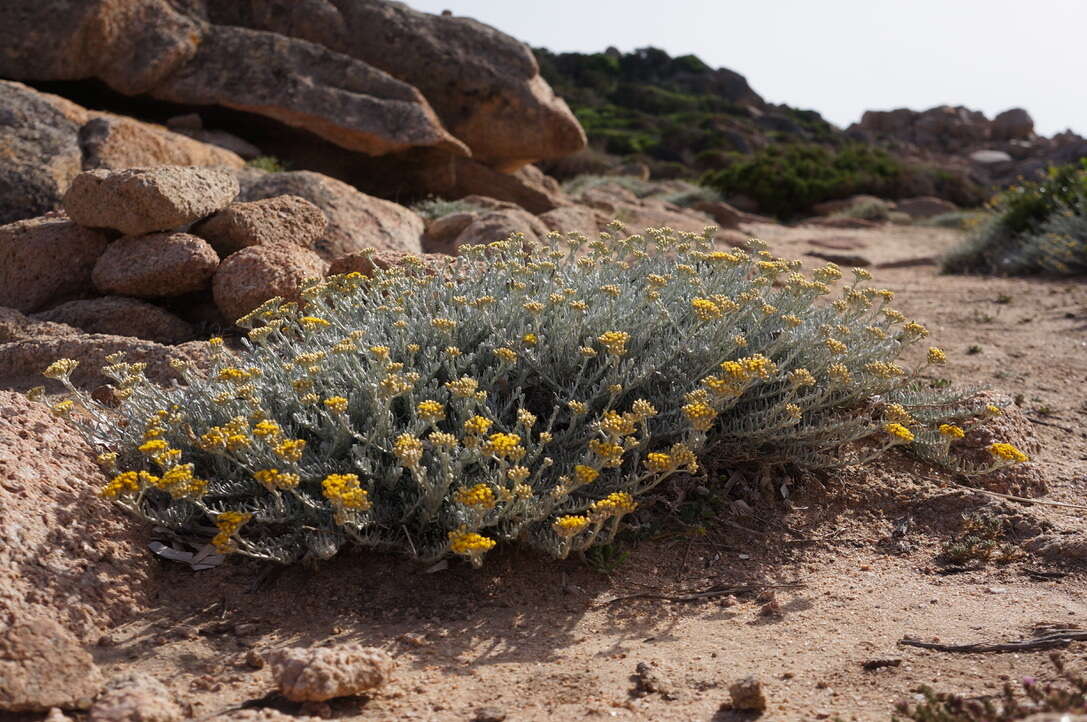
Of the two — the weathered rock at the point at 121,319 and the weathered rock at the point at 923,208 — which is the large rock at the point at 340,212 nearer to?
the weathered rock at the point at 121,319

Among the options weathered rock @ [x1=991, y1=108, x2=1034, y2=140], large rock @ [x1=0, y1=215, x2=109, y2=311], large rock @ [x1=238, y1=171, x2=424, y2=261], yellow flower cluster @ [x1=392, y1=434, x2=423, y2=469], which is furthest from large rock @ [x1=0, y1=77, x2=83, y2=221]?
weathered rock @ [x1=991, y1=108, x2=1034, y2=140]

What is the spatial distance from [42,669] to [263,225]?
3.89 meters

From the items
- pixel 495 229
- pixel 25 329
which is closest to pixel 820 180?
pixel 495 229

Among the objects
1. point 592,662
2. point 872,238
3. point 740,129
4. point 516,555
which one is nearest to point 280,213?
point 516,555

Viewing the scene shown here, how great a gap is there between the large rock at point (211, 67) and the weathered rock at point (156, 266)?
13.5 feet

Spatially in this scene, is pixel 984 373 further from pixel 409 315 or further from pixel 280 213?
pixel 280 213

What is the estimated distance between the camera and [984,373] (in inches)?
232

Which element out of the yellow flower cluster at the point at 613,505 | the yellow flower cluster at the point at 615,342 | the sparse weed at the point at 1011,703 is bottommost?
the sparse weed at the point at 1011,703

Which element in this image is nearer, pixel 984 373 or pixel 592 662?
pixel 592 662

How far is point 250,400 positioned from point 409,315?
114 centimetres

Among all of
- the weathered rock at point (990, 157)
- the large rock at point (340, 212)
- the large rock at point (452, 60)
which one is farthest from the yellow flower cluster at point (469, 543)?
the weathered rock at point (990, 157)

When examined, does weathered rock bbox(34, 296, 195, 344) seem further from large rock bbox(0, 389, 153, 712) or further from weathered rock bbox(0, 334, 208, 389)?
large rock bbox(0, 389, 153, 712)

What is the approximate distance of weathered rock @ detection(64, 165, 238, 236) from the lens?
5.38 metres

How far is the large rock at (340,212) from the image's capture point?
6504 millimetres
